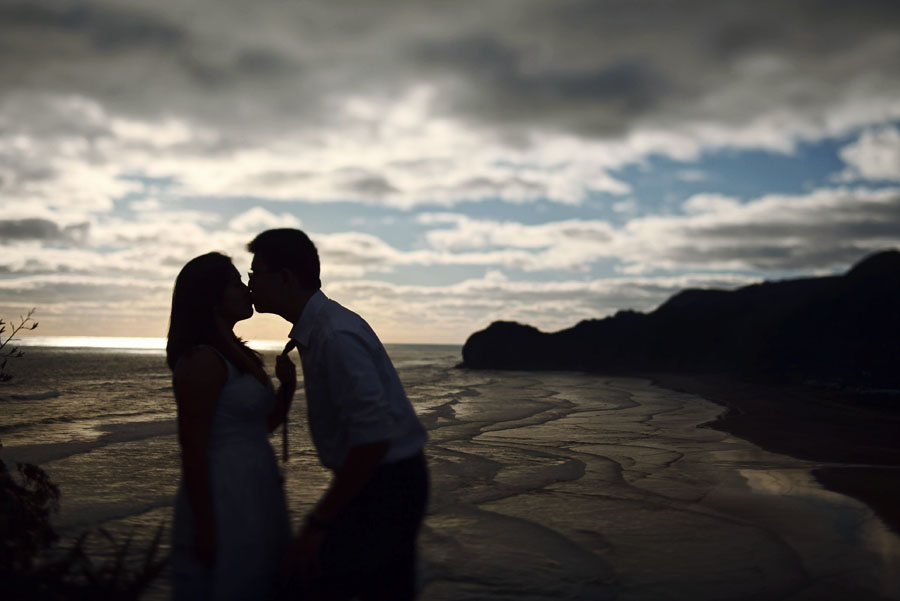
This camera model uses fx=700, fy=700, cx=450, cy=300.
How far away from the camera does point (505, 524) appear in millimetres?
7832

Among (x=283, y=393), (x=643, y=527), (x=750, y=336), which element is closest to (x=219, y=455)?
(x=283, y=393)

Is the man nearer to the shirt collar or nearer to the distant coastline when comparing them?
the shirt collar

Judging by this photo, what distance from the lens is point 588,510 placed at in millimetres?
8445

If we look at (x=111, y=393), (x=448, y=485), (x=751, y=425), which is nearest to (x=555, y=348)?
(x=111, y=393)

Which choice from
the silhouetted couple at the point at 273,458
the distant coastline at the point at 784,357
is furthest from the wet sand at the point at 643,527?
the silhouetted couple at the point at 273,458

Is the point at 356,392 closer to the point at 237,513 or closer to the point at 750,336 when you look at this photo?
the point at 237,513

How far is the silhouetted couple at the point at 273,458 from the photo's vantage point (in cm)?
228

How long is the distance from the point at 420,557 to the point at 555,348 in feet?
247

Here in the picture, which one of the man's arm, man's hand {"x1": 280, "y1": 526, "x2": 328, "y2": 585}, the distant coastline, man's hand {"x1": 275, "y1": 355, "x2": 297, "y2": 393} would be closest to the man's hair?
man's hand {"x1": 275, "y1": 355, "x2": 297, "y2": 393}

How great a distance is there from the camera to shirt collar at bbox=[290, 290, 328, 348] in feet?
7.95

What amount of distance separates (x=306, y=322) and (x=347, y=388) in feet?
1.04

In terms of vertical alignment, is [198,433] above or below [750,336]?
below

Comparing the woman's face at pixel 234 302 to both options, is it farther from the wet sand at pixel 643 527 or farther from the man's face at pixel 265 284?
the wet sand at pixel 643 527

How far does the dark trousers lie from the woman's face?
855mm
